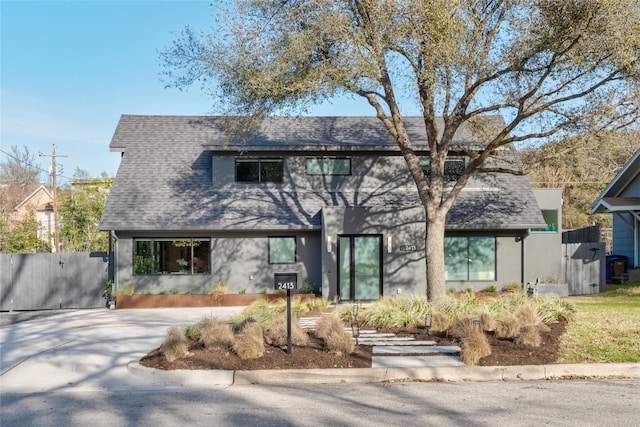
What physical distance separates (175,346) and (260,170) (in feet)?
43.2

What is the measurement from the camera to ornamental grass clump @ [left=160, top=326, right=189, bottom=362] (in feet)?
33.9

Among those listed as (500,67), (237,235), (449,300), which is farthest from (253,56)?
(237,235)

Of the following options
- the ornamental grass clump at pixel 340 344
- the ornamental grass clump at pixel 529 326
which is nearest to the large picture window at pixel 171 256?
the ornamental grass clump at pixel 340 344

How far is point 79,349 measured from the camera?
40.2 feet

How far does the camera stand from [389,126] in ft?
50.3

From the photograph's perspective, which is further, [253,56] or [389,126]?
[389,126]

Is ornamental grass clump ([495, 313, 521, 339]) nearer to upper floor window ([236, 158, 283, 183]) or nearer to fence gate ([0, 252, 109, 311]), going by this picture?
upper floor window ([236, 158, 283, 183])

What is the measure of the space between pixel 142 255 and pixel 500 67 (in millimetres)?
13199

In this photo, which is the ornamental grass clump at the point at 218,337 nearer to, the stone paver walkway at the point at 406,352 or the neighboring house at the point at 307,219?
the stone paver walkway at the point at 406,352

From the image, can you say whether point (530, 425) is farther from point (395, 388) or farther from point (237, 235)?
point (237, 235)

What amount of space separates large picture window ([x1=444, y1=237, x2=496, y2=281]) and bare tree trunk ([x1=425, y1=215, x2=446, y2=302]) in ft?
23.3

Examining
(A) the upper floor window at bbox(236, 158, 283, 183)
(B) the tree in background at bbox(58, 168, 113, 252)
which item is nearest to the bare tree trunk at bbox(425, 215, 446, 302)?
(A) the upper floor window at bbox(236, 158, 283, 183)

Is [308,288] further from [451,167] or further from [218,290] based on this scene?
[451,167]

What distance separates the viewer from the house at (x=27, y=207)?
4058cm
